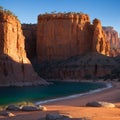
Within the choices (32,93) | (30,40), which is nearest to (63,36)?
(30,40)

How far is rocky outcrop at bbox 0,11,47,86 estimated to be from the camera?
290 ft

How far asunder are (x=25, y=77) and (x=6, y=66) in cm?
661

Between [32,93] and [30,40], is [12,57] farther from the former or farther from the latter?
[30,40]

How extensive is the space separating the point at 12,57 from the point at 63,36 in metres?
60.1

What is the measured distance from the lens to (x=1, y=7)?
103062 mm

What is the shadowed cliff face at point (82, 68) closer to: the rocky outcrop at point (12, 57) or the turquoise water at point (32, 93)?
the rocky outcrop at point (12, 57)

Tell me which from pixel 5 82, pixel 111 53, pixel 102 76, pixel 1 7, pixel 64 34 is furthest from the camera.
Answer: pixel 111 53

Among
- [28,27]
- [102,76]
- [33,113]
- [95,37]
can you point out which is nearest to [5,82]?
[102,76]

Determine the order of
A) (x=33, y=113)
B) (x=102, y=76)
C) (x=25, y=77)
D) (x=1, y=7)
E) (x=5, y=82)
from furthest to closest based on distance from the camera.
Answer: (x=102, y=76)
(x=1, y=7)
(x=25, y=77)
(x=5, y=82)
(x=33, y=113)

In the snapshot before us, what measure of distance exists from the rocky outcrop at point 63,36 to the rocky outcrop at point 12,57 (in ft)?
171

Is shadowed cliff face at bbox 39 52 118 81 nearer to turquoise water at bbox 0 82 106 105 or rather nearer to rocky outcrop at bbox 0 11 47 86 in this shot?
rocky outcrop at bbox 0 11 47 86

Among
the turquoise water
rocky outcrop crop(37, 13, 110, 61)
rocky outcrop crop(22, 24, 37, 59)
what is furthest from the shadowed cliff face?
the turquoise water

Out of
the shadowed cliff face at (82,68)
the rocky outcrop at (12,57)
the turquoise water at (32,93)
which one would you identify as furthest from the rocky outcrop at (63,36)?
the turquoise water at (32,93)

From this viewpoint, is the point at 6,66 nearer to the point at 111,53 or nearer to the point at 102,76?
the point at 102,76
